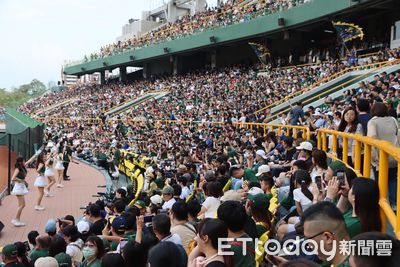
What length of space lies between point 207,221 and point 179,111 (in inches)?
1032

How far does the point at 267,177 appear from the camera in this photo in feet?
20.3

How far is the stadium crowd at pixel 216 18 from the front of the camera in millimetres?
30859

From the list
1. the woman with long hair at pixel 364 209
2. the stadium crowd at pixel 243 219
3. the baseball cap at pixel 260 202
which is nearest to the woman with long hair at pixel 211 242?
the stadium crowd at pixel 243 219

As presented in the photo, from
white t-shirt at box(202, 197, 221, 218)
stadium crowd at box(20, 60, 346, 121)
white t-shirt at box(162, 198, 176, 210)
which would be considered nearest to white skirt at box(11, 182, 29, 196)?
white t-shirt at box(162, 198, 176, 210)

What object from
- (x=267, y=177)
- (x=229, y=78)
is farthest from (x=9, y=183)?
(x=229, y=78)

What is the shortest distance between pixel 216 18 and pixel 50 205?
28.1 metres

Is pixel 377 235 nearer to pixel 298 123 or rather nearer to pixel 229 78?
pixel 298 123

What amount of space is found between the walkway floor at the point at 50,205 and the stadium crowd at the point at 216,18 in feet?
60.0

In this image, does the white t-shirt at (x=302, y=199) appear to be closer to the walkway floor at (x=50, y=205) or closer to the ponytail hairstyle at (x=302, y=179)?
the ponytail hairstyle at (x=302, y=179)

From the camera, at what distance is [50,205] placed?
12.7 m

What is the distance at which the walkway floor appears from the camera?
996 centimetres

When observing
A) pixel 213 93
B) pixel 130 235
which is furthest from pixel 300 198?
pixel 213 93

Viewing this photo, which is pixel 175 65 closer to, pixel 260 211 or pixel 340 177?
pixel 260 211

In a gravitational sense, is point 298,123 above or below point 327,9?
below
